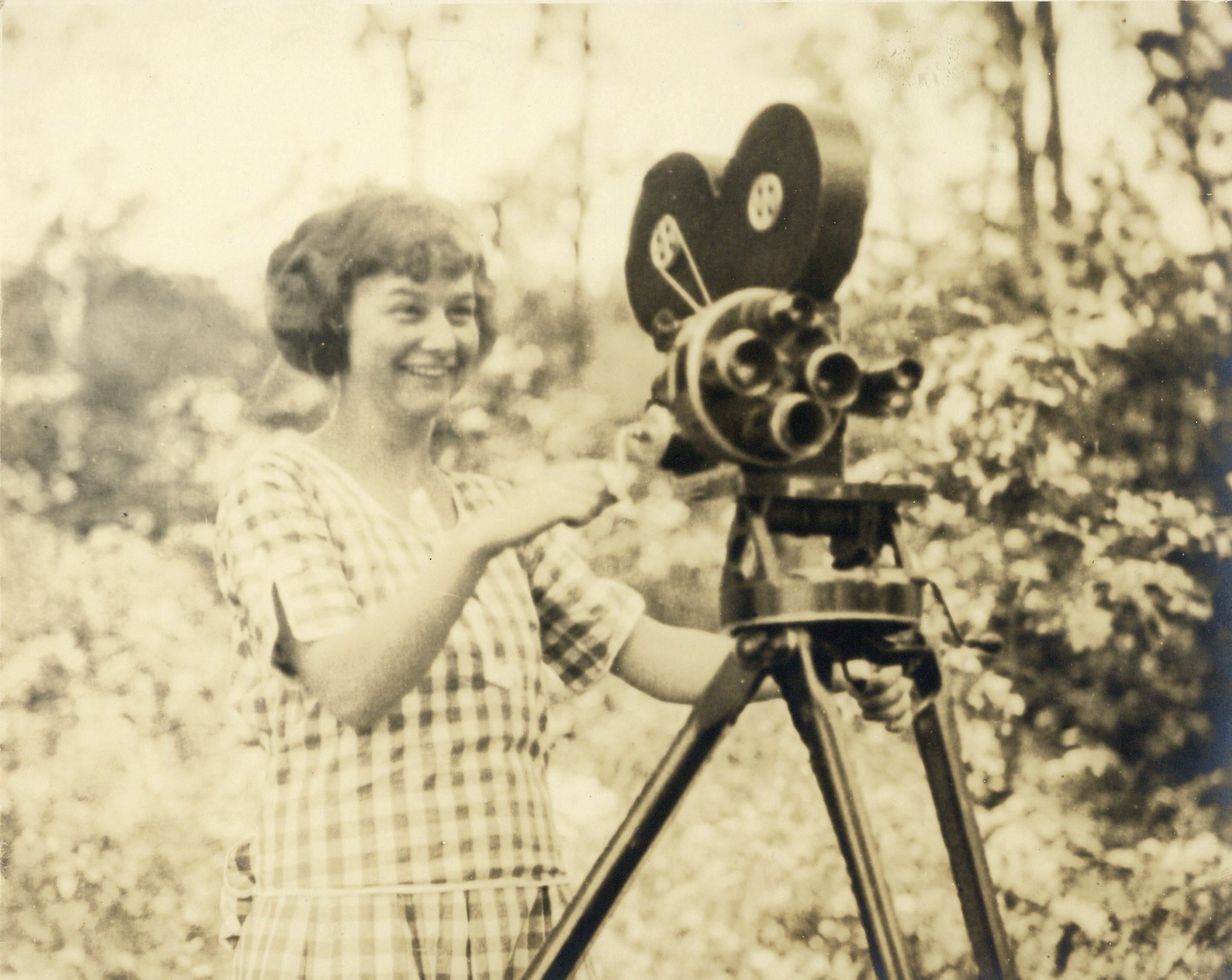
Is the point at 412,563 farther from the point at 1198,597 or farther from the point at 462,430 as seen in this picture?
the point at 1198,597

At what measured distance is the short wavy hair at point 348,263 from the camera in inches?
64.7

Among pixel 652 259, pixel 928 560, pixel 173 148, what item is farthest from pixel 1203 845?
pixel 173 148

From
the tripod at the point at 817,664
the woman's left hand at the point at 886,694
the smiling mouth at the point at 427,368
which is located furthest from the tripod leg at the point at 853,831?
the smiling mouth at the point at 427,368

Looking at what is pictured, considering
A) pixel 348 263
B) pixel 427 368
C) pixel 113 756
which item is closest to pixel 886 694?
pixel 427 368

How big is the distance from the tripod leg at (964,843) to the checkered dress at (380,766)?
0.55m

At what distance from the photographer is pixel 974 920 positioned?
130cm

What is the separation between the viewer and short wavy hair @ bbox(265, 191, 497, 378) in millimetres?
1644

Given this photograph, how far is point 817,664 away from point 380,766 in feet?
1.94

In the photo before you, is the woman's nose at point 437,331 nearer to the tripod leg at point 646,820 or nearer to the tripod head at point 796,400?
the tripod head at point 796,400

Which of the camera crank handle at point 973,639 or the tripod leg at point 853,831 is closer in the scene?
the tripod leg at point 853,831

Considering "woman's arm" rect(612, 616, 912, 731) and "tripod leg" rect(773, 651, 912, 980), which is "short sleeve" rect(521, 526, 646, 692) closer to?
"woman's arm" rect(612, 616, 912, 731)

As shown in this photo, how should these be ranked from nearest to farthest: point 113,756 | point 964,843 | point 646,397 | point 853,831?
point 853,831, point 964,843, point 113,756, point 646,397

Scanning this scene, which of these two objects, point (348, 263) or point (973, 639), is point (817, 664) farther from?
point (348, 263)

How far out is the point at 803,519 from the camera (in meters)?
1.31
